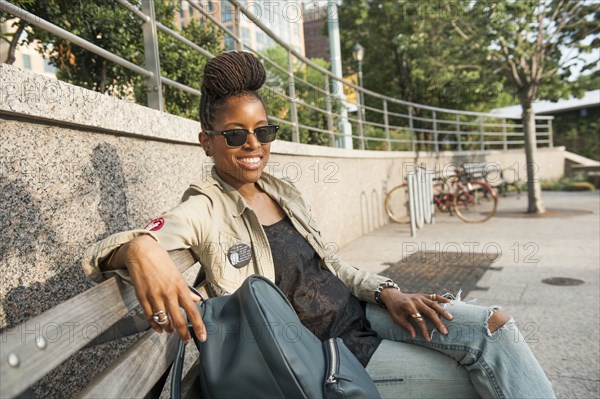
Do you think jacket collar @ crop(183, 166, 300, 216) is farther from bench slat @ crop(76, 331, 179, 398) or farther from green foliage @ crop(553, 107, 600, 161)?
green foliage @ crop(553, 107, 600, 161)

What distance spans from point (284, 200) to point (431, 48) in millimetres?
9386

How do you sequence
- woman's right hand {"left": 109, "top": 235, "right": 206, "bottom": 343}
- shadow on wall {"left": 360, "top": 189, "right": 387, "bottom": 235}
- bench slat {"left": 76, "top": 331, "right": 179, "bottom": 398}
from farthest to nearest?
shadow on wall {"left": 360, "top": 189, "right": 387, "bottom": 235} → woman's right hand {"left": 109, "top": 235, "right": 206, "bottom": 343} → bench slat {"left": 76, "top": 331, "right": 179, "bottom": 398}

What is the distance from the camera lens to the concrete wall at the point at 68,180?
5.56ft

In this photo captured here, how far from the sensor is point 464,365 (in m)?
1.62

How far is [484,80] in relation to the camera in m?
10.2

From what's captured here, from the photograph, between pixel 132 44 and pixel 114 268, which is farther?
pixel 132 44

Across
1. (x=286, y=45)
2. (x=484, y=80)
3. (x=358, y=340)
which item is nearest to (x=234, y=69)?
(x=358, y=340)

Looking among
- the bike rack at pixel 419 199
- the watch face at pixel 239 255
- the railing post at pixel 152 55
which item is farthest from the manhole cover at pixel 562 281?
the watch face at pixel 239 255

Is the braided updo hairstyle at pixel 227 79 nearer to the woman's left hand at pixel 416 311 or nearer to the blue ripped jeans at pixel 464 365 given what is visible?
the woman's left hand at pixel 416 311

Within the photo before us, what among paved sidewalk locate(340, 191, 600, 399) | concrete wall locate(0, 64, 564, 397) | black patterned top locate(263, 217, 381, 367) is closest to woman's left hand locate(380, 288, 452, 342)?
black patterned top locate(263, 217, 381, 367)

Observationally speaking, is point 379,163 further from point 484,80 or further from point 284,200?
point 284,200

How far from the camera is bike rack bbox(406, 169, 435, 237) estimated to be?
815 centimetres

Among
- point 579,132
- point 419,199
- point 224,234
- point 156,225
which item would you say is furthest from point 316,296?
point 579,132

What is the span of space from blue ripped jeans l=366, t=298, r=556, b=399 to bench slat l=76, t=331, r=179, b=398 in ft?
2.25
